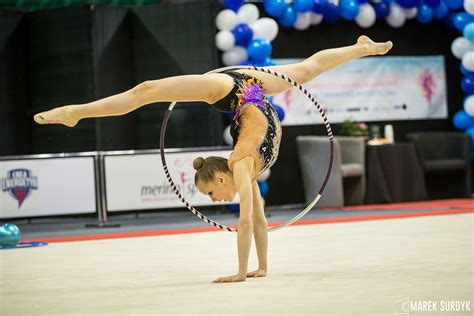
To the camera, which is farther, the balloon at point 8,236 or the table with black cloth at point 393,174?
the table with black cloth at point 393,174

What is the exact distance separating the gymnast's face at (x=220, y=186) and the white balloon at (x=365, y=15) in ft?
24.0

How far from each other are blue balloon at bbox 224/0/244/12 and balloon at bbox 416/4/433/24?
292 cm

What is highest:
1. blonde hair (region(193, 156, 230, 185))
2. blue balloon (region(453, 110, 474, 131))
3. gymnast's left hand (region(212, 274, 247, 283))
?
blue balloon (region(453, 110, 474, 131))

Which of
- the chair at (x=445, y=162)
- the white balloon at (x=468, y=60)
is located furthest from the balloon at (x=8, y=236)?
the white balloon at (x=468, y=60)

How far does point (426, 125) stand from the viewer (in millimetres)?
11773

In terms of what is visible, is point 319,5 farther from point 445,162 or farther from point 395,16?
point 445,162

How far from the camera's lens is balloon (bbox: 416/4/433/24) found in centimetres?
1117

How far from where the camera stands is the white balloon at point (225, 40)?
32.1ft

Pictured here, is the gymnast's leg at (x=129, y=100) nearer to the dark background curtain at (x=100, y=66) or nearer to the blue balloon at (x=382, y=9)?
the dark background curtain at (x=100, y=66)

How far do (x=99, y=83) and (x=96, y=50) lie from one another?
1.36ft

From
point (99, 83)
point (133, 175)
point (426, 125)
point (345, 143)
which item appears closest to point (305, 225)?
point (133, 175)

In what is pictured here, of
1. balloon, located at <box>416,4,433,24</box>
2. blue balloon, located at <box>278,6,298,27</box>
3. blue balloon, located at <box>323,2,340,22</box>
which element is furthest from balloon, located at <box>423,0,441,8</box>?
blue balloon, located at <box>278,6,298,27</box>

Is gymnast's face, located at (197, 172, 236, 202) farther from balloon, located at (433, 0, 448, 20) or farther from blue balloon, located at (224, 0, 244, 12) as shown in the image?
balloon, located at (433, 0, 448, 20)

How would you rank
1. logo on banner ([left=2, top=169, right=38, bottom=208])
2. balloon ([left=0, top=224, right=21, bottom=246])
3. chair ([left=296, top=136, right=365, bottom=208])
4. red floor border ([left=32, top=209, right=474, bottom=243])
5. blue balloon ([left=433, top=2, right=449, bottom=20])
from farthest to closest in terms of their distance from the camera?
blue balloon ([left=433, top=2, right=449, bottom=20])
chair ([left=296, top=136, right=365, bottom=208])
logo on banner ([left=2, top=169, right=38, bottom=208])
red floor border ([left=32, top=209, right=474, bottom=243])
balloon ([left=0, top=224, right=21, bottom=246])
